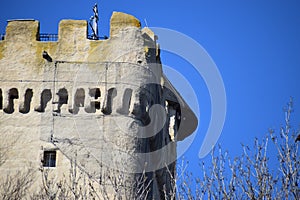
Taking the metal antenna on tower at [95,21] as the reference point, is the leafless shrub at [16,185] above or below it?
below

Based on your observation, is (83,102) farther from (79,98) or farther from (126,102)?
(126,102)

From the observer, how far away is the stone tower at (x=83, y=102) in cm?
3209

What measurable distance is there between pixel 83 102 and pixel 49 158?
2033 millimetres

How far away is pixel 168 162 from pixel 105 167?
5082mm

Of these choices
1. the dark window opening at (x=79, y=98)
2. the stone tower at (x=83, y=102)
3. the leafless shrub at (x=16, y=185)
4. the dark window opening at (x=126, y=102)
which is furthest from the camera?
the dark window opening at (x=79, y=98)

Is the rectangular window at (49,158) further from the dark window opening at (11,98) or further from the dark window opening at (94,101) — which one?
the dark window opening at (11,98)

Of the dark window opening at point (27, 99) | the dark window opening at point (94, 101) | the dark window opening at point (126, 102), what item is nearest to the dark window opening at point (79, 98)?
the dark window opening at point (94, 101)

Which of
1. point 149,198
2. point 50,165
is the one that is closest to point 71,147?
point 50,165

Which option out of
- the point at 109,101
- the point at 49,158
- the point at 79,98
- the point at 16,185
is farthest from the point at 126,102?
Answer: the point at 16,185

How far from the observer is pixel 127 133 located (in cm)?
3209

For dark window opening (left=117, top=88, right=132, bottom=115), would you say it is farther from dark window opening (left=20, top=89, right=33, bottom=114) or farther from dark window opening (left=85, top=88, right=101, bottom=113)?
dark window opening (left=20, top=89, right=33, bottom=114)

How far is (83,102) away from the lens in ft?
108

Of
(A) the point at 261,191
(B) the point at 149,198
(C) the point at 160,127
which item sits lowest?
(A) the point at 261,191

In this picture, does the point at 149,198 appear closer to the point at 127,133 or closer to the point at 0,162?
the point at 127,133
